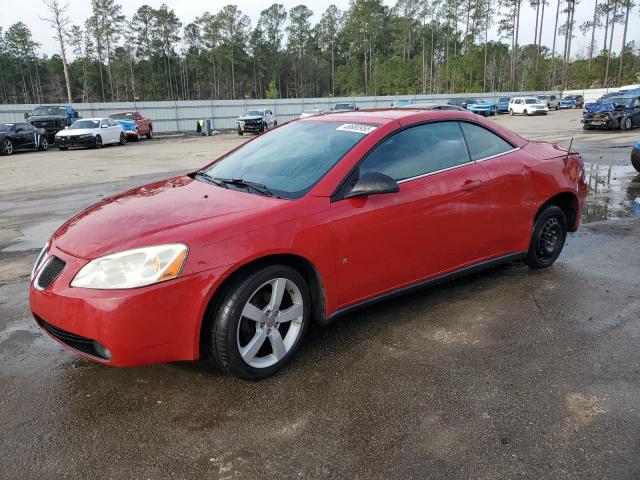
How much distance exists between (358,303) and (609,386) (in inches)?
62.3

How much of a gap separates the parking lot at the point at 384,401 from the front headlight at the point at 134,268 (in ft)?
2.43

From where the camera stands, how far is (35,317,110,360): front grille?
2.80 metres

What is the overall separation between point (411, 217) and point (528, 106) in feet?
160

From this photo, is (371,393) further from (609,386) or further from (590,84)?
(590,84)

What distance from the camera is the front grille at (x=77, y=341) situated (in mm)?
2805

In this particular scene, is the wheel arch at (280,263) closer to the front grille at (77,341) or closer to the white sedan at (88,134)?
the front grille at (77,341)

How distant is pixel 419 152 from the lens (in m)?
3.91

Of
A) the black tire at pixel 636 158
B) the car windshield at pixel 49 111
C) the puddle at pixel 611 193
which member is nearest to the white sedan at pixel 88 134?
the car windshield at pixel 49 111

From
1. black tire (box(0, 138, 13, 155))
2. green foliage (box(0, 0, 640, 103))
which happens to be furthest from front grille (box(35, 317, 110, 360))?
green foliage (box(0, 0, 640, 103))

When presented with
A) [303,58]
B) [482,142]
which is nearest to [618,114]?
[482,142]

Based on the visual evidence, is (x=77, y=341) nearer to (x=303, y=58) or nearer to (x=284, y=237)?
(x=284, y=237)

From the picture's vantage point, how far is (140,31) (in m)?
85.3

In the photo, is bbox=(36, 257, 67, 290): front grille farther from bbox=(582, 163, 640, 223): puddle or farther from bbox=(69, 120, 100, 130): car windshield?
bbox=(69, 120, 100, 130): car windshield

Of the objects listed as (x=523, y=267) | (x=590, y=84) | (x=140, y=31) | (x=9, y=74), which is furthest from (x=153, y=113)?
(x=590, y=84)
